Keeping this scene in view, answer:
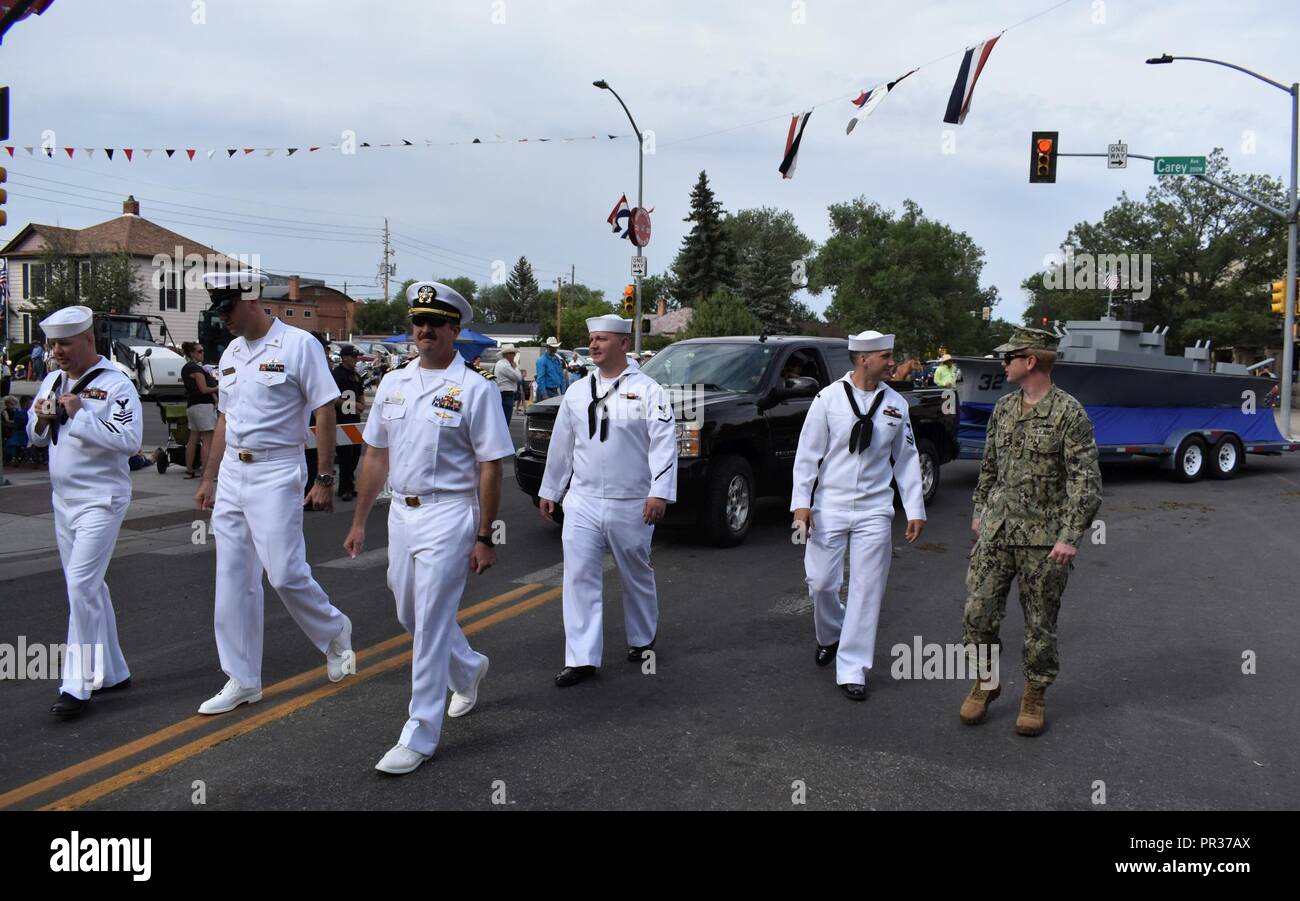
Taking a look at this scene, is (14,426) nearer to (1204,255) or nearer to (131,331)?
(131,331)

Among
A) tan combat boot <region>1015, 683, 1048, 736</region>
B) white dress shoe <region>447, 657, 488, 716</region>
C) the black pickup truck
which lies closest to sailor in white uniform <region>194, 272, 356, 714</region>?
white dress shoe <region>447, 657, 488, 716</region>

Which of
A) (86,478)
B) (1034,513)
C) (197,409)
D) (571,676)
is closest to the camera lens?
(1034,513)

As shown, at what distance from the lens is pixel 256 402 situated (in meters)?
4.84

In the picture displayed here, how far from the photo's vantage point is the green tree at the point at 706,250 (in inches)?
2697

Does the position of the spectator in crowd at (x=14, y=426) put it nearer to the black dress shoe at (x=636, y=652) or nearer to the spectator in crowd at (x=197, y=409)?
the spectator in crowd at (x=197, y=409)

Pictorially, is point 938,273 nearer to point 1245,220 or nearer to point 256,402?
point 1245,220

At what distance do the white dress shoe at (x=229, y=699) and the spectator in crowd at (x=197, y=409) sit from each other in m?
8.61

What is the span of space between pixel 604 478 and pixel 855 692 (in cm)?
167

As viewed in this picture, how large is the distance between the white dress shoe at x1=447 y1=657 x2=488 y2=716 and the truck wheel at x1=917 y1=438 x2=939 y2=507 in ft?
24.2

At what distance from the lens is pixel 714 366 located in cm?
997

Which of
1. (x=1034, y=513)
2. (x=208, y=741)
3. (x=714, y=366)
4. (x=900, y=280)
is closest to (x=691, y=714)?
(x=1034, y=513)

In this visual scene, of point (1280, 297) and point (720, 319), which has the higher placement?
point (1280, 297)
